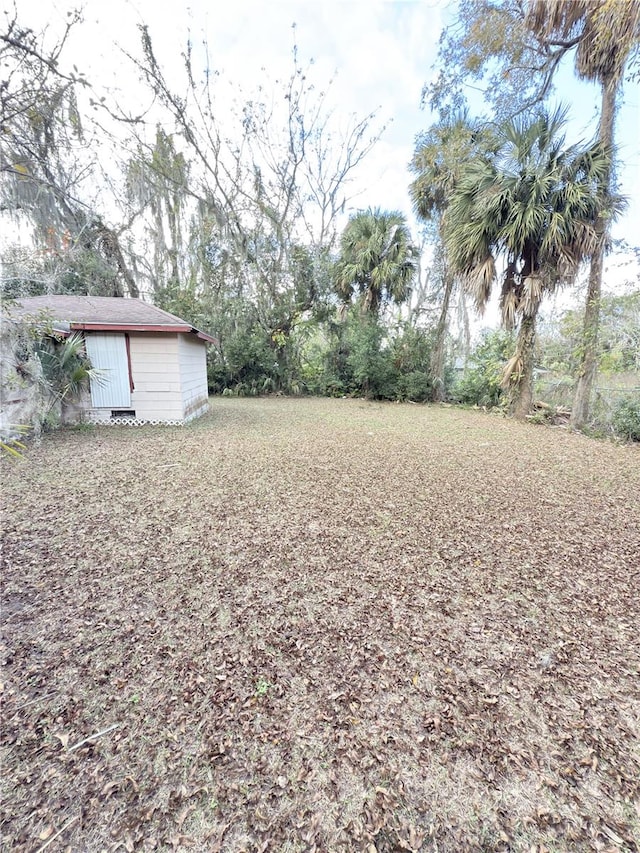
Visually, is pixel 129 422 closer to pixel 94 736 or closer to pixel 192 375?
pixel 192 375

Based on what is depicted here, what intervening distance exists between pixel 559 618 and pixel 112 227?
53.0 ft

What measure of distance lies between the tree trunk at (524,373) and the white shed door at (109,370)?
28.5 feet

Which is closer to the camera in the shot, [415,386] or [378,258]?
[378,258]

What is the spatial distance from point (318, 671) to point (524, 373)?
342 inches

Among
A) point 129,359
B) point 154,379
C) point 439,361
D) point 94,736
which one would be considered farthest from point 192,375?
point 439,361

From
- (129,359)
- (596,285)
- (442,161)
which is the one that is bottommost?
(129,359)

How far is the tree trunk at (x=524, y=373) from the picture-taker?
26.0 ft

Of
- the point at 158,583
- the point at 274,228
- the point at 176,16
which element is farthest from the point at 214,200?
the point at 158,583

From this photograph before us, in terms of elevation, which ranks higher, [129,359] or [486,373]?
[129,359]

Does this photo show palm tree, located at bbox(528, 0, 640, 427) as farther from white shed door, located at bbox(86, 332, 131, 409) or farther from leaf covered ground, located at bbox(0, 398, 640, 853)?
white shed door, located at bbox(86, 332, 131, 409)

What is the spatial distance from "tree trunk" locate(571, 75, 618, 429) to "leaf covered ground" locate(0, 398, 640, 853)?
4.40m

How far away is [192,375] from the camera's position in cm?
822

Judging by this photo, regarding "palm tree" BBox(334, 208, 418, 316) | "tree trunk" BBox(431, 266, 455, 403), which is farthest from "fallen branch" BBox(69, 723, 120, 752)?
"tree trunk" BBox(431, 266, 455, 403)

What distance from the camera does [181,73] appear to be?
10977mm
